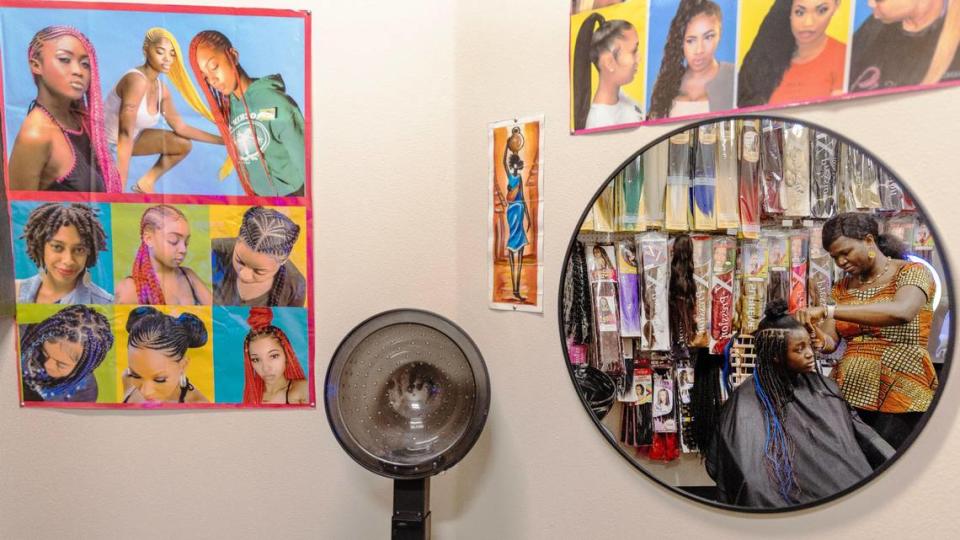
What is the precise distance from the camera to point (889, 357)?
992mm

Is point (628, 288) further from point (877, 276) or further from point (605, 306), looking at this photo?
point (877, 276)

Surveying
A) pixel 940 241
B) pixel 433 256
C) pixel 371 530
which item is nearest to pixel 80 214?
pixel 433 256

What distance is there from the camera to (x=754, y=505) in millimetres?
1146

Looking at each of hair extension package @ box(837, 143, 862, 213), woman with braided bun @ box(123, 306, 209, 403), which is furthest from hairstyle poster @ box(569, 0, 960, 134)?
woman with braided bun @ box(123, 306, 209, 403)

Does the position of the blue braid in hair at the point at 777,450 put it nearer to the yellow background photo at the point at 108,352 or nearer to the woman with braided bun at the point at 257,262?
the woman with braided bun at the point at 257,262

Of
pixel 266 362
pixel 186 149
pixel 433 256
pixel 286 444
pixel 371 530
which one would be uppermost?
pixel 186 149

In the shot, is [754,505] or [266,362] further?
[266,362]

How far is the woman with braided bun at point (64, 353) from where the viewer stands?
1638 millimetres

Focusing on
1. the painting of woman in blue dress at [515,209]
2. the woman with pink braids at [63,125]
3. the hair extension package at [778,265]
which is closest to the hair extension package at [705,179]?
the hair extension package at [778,265]

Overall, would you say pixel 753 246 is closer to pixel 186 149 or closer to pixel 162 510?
pixel 186 149

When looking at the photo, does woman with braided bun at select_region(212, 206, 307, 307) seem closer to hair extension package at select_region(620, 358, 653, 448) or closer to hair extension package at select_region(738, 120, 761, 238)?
hair extension package at select_region(620, 358, 653, 448)

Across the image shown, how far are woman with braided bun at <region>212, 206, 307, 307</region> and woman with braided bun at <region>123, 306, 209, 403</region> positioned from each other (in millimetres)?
133

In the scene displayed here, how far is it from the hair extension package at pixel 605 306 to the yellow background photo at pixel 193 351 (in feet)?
3.72

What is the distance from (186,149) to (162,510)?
1.09m
